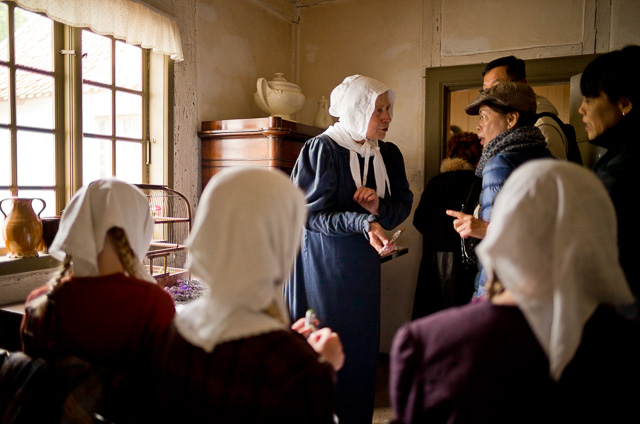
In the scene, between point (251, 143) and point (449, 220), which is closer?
point (251, 143)

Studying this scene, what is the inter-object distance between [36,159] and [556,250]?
8.12 ft

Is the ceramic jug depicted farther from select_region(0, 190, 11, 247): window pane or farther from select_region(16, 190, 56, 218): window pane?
select_region(16, 190, 56, 218): window pane

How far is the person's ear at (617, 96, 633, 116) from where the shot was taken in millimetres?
1473

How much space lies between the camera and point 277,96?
343cm

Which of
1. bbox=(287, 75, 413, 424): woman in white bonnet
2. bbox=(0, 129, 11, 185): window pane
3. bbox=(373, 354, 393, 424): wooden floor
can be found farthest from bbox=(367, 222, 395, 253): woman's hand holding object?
bbox=(0, 129, 11, 185): window pane

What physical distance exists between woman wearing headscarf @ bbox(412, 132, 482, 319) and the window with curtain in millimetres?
1815

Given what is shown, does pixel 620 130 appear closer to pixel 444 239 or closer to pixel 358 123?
pixel 358 123

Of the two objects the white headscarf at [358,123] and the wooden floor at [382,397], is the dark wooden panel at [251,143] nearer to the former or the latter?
the white headscarf at [358,123]

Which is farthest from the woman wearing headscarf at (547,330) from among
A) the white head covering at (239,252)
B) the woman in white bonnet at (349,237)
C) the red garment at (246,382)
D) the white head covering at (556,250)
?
the woman in white bonnet at (349,237)

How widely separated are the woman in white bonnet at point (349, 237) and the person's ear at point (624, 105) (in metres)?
0.92

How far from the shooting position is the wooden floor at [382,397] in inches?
118

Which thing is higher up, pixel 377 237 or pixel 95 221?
pixel 95 221

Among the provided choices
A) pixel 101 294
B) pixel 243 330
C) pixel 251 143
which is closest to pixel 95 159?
pixel 251 143

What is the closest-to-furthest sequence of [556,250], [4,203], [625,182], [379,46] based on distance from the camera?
1. [556,250]
2. [625,182]
3. [4,203]
4. [379,46]
